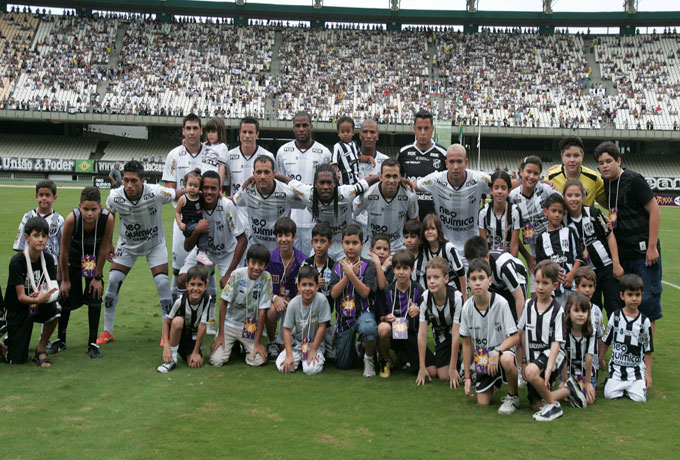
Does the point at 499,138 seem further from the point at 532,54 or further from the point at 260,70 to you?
the point at 260,70

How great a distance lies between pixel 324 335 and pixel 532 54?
2109 inches

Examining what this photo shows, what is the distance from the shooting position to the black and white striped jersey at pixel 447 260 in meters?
6.77

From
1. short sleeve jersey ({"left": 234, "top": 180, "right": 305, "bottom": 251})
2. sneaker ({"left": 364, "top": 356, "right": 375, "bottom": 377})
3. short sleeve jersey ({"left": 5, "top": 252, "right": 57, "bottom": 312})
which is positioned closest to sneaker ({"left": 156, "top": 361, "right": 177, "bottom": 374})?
short sleeve jersey ({"left": 5, "top": 252, "right": 57, "bottom": 312})

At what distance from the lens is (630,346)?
5805 mm

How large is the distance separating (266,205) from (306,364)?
2174 millimetres

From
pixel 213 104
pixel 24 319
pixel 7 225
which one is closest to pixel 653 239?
pixel 24 319

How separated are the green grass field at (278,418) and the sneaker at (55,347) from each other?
0.60 feet

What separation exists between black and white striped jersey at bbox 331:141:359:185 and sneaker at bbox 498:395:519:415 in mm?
3969

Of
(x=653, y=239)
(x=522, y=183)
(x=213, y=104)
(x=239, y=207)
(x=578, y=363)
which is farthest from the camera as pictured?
(x=213, y=104)

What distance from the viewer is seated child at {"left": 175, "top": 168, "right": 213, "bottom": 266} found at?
290 inches

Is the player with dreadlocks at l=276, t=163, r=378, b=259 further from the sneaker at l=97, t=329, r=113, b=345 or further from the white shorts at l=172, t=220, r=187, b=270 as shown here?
the sneaker at l=97, t=329, r=113, b=345

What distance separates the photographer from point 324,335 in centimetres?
676

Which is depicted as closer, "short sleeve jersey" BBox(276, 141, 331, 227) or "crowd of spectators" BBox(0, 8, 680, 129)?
"short sleeve jersey" BBox(276, 141, 331, 227)

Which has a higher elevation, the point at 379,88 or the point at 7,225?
the point at 379,88
